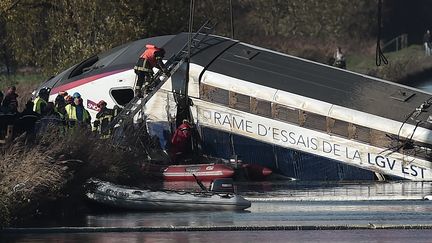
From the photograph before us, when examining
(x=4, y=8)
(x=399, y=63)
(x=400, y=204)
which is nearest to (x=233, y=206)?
(x=400, y=204)

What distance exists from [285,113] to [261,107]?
0.59 meters

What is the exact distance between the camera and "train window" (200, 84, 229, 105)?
24.9 m

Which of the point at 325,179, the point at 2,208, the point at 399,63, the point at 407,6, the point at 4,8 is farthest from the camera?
the point at 407,6

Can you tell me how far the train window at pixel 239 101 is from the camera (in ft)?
80.9

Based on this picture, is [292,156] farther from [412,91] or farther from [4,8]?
[4,8]

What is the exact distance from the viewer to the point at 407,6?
83.2 meters

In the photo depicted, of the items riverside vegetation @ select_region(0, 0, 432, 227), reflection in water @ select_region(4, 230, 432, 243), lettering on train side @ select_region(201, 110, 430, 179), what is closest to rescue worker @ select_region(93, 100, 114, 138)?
riverside vegetation @ select_region(0, 0, 432, 227)

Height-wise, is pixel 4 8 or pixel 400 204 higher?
pixel 4 8

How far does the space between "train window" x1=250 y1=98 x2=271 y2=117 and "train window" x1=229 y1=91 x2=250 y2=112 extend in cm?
12

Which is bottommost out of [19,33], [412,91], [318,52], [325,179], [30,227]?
[30,227]

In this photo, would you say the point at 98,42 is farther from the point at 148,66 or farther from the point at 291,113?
the point at 291,113

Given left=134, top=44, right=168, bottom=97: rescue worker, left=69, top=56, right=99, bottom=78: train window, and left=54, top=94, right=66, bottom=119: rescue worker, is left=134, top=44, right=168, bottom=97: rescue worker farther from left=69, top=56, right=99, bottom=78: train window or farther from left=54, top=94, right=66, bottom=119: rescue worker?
left=69, top=56, right=99, bottom=78: train window

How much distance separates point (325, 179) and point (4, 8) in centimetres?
1638

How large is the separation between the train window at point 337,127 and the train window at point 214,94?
8.18 feet
